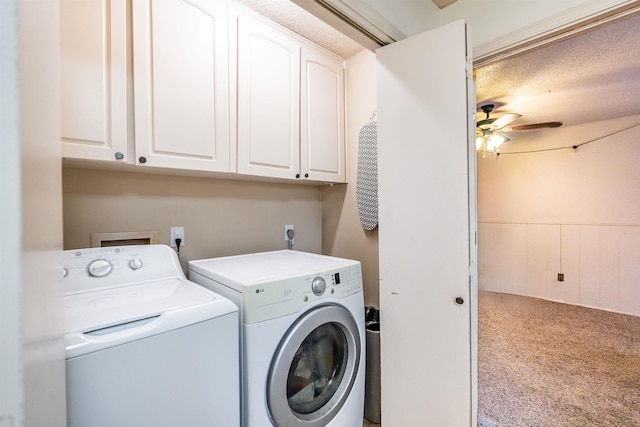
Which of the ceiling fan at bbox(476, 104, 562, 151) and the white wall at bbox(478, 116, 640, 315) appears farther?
the white wall at bbox(478, 116, 640, 315)

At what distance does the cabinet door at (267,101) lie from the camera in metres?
1.57

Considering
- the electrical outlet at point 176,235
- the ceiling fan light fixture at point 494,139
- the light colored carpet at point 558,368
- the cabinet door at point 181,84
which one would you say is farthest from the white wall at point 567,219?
the electrical outlet at point 176,235

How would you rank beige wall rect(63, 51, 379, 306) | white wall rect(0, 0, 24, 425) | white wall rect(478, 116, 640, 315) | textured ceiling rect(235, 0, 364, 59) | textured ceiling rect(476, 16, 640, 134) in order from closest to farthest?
white wall rect(0, 0, 24, 425), beige wall rect(63, 51, 379, 306), textured ceiling rect(235, 0, 364, 59), textured ceiling rect(476, 16, 640, 134), white wall rect(478, 116, 640, 315)

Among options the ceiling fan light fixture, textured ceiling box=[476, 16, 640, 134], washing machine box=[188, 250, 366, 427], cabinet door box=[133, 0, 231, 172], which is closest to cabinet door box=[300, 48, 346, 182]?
cabinet door box=[133, 0, 231, 172]

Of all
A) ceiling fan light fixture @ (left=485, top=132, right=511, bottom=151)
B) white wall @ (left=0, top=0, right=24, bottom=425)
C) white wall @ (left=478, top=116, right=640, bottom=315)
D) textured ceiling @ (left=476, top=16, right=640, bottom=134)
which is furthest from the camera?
white wall @ (left=478, top=116, right=640, bottom=315)

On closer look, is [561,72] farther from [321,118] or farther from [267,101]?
[267,101]

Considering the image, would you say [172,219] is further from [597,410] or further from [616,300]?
[616,300]

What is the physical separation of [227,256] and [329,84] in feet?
4.57

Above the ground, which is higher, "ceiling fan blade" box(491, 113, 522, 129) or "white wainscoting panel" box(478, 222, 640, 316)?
"ceiling fan blade" box(491, 113, 522, 129)

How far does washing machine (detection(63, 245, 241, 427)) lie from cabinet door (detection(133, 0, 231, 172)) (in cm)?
57

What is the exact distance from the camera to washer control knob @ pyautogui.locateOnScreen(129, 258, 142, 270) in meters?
1.26

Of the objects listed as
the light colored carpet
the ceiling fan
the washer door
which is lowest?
the light colored carpet

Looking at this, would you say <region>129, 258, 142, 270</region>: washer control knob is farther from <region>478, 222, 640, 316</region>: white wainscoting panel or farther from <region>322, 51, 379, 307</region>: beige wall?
<region>478, 222, 640, 316</region>: white wainscoting panel

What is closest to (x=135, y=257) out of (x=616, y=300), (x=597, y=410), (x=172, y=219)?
(x=172, y=219)
